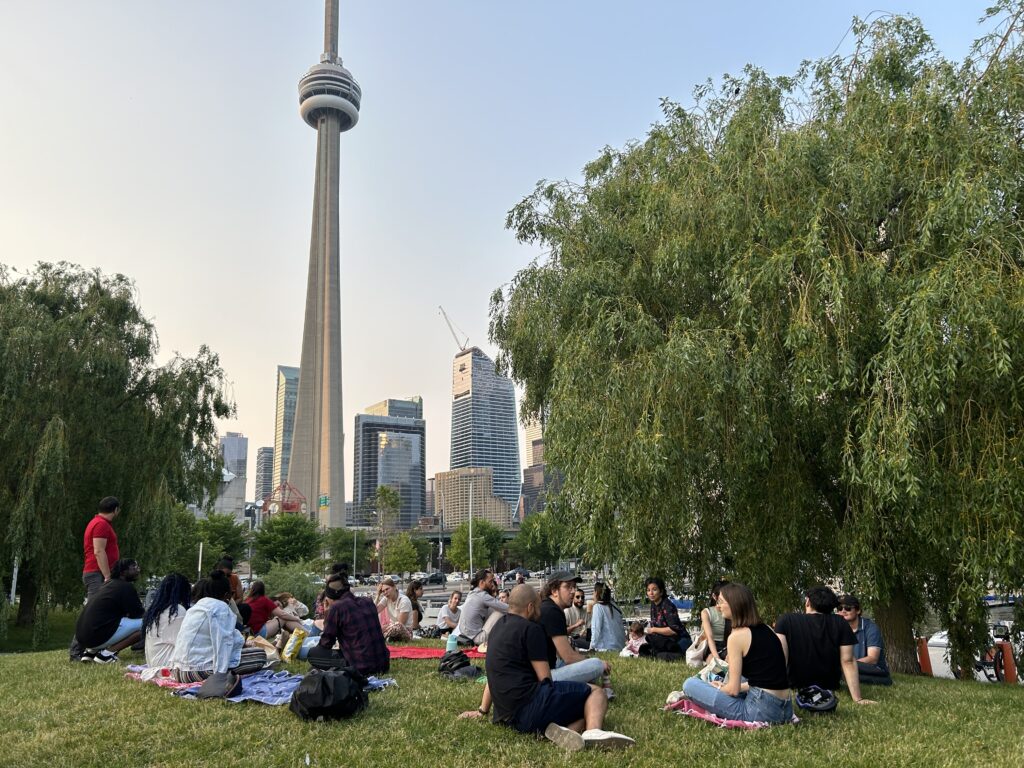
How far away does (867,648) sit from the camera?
8.37 metres

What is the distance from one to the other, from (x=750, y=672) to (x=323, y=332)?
104039 mm

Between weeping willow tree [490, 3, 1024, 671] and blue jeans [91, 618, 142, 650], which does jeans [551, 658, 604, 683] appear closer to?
weeping willow tree [490, 3, 1024, 671]

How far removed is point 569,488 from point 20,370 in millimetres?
14245

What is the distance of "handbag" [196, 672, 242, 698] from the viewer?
262 inches

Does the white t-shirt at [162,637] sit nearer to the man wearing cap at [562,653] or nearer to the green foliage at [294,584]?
the man wearing cap at [562,653]

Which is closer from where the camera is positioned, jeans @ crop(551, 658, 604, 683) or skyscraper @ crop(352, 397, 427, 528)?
jeans @ crop(551, 658, 604, 683)

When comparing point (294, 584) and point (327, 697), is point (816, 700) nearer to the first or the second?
point (327, 697)

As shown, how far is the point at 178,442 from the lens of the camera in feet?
65.9

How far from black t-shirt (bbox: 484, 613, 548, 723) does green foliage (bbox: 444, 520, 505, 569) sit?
74395 millimetres

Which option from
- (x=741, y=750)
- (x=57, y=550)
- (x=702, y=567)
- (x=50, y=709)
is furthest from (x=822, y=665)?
(x=57, y=550)

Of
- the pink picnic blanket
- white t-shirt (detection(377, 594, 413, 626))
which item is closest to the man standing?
white t-shirt (detection(377, 594, 413, 626))

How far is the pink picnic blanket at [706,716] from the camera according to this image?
576 cm

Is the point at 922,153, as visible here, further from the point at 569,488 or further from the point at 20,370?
the point at 20,370

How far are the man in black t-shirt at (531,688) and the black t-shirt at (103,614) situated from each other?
18.8 feet
